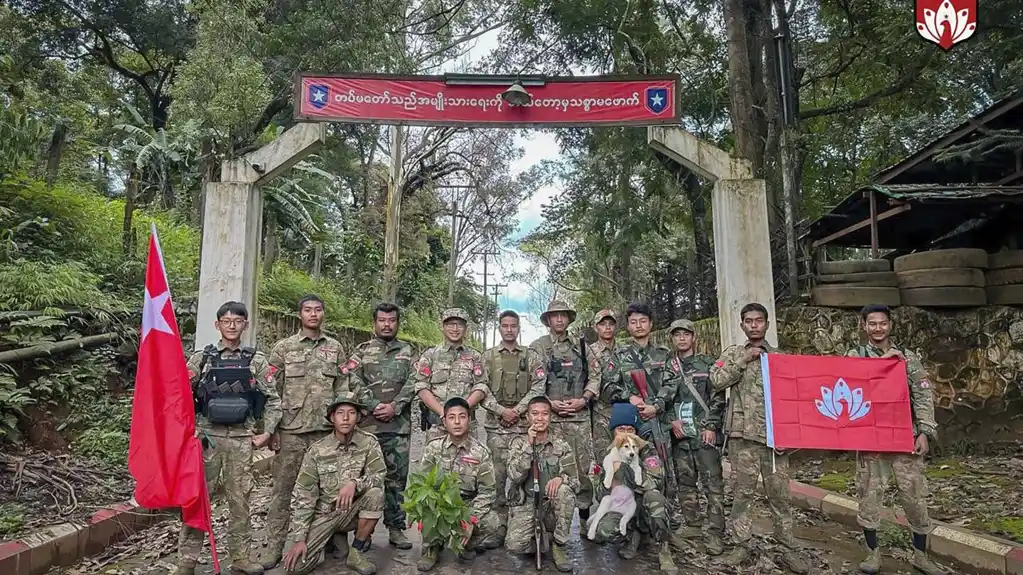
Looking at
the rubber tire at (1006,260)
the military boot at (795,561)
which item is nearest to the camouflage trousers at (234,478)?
the military boot at (795,561)

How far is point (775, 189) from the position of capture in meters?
10.5

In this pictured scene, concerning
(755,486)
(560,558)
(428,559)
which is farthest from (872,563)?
(428,559)

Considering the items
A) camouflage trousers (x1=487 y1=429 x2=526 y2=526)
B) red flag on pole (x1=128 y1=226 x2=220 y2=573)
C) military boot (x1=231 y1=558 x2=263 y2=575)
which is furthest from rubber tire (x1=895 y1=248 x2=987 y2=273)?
red flag on pole (x1=128 y1=226 x2=220 y2=573)

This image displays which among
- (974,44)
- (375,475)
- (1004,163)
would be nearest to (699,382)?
(375,475)

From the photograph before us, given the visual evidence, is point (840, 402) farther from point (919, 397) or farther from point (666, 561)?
point (666, 561)

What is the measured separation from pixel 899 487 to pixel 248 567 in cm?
461

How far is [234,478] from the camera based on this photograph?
4449mm

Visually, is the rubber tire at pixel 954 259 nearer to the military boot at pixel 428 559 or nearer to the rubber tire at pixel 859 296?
the rubber tire at pixel 859 296

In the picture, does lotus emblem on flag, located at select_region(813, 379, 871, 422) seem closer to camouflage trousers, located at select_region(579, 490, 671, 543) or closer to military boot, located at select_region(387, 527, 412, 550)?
camouflage trousers, located at select_region(579, 490, 671, 543)

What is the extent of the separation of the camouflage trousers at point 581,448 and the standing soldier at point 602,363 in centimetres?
9

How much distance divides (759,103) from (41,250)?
11396 millimetres

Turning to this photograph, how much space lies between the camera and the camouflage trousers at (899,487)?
14.8 feet

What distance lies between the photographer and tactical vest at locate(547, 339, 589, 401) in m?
5.62

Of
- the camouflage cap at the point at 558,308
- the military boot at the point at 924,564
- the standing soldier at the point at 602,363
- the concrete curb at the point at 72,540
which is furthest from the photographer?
the camouflage cap at the point at 558,308
